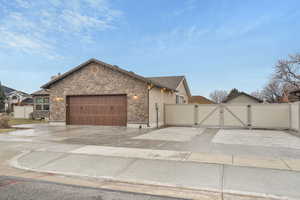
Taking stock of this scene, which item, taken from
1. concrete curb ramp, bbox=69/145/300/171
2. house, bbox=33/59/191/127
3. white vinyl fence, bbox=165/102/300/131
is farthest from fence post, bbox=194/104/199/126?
concrete curb ramp, bbox=69/145/300/171

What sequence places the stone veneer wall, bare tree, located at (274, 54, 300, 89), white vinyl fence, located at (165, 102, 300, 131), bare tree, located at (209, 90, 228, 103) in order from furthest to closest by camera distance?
bare tree, located at (209, 90, 228, 103) < bare tree, located at (274, 54, 300, 89) < the stone veneer wall < white vinyl fence, located at (165, 102, 300, 131)

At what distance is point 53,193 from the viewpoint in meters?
3.60

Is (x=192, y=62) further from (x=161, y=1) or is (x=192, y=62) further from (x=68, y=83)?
(x=68, y=83)

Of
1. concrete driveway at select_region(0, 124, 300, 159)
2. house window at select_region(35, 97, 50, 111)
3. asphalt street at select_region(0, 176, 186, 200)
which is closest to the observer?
asphalt street at select_region(0, 176, 186, 200)

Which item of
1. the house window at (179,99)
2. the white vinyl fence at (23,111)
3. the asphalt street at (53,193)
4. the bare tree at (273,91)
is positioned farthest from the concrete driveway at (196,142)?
the bare tree at (273,91)

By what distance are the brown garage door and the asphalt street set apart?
10.3 metres

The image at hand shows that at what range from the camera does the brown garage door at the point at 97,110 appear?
14400mm

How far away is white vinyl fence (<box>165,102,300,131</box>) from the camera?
13.4m

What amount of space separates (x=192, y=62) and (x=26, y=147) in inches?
1024

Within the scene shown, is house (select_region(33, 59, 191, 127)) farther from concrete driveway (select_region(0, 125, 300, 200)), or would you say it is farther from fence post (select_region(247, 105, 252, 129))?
concrete driveway (select_region(0, 125, 300, 200))

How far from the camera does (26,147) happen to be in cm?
734

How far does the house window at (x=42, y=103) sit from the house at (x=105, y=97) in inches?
287

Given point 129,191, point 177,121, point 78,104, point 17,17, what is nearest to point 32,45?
point 17,17

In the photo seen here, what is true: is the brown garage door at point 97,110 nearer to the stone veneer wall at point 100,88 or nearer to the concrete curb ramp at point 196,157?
the stone veneer wall at point 100,88
